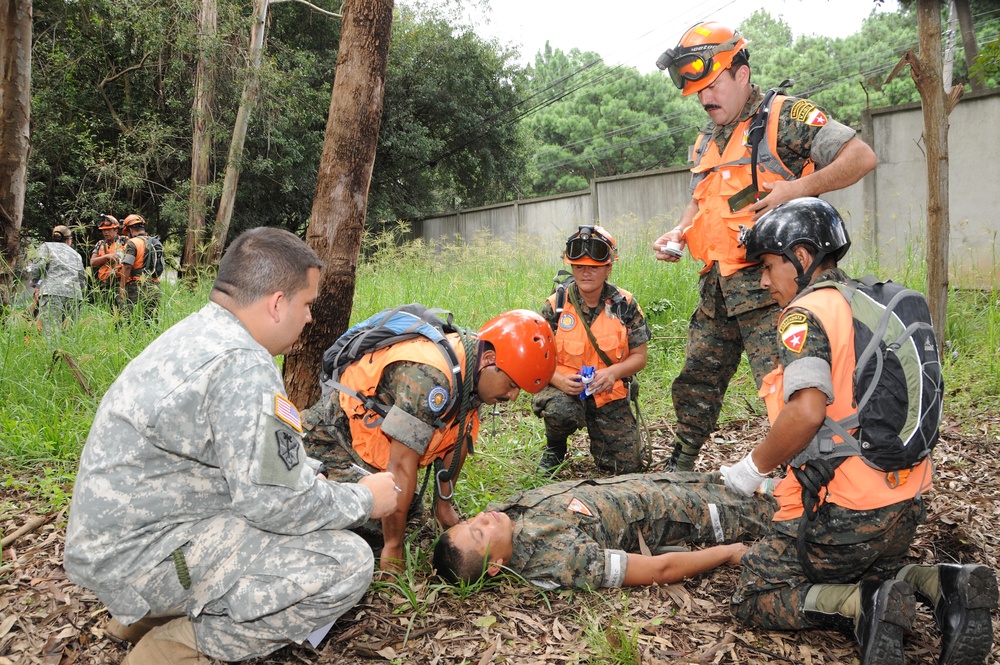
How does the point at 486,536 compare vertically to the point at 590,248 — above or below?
below

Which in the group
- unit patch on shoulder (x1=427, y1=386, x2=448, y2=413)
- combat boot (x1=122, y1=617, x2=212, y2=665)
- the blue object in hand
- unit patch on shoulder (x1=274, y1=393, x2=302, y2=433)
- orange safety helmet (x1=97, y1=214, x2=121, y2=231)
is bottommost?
combat boot (x1=122, y1=617, x2=212, y2=665)

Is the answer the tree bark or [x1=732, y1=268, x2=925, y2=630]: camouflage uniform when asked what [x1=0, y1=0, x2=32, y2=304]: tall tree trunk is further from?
the tree bark

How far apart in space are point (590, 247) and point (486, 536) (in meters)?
2.19

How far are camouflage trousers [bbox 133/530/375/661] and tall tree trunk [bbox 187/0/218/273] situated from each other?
38.6 ft

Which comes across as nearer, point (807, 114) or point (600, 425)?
point (807, 114)

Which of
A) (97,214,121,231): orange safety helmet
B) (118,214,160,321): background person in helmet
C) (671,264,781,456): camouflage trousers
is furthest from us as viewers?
(97,214,121,231): orange safety helmet

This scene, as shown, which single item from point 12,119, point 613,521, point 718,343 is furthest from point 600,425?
point 12,119

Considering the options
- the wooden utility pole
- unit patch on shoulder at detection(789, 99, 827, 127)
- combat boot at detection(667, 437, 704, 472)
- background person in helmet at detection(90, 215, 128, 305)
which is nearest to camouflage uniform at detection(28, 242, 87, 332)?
background person in helmet at detection(90, 215, 128, 305)

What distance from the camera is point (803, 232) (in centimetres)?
283

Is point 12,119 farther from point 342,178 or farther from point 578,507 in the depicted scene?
point 578,507

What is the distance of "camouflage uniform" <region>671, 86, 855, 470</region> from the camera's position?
3662 millimetres

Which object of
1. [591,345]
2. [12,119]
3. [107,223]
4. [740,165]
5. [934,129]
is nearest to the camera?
[740,165]

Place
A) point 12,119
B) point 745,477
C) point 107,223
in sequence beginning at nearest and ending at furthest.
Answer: point 745,477 → point 12,119 → point 107,223

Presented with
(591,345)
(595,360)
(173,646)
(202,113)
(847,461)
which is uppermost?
(202,113)
